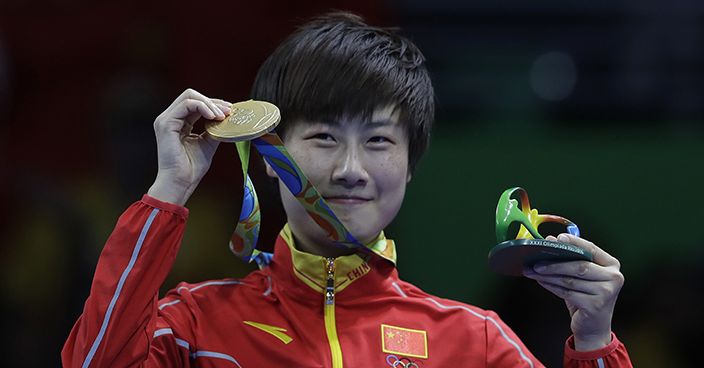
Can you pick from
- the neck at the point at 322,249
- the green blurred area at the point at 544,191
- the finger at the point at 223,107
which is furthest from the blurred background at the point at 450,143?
the finger at the point at 223,107

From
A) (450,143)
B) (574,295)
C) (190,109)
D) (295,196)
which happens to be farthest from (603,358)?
(450,143)

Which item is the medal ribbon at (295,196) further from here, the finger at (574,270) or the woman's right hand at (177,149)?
the finger at (574,270)

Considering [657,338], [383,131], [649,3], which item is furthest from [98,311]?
[649,3]

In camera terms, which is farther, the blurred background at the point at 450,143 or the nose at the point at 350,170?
the blurred background at the point at 450,143

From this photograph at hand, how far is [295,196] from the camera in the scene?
8.39ft

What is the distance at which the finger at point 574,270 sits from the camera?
239cm

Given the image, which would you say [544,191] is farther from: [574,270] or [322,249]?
[574,270]

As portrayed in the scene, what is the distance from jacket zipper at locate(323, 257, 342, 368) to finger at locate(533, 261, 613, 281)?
1.57ft

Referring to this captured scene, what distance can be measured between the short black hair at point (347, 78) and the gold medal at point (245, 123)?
0.21 meters

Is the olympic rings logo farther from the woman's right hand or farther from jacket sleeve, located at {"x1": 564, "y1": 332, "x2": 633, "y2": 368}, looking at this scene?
the woman's right hand

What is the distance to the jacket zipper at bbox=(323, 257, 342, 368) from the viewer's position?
2582 millimetres

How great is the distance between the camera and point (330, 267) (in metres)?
A: 2.69

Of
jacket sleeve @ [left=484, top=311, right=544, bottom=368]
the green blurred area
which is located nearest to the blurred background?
the green blurred area

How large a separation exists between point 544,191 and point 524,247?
3114 mm
